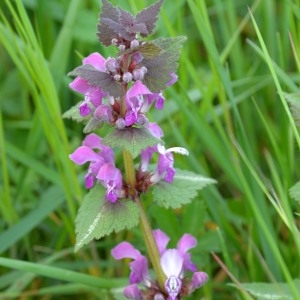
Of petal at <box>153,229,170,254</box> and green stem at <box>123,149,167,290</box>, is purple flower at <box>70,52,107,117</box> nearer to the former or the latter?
green stem at <box>123,149,167,290</box>

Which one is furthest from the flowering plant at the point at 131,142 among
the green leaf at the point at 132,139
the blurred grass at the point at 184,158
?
the blurred grass at the point at 184,158

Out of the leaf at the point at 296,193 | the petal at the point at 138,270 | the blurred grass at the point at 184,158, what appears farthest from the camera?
the blurred grass at the point at 184,158

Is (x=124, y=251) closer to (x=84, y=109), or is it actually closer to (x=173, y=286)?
(x=173, y=286)

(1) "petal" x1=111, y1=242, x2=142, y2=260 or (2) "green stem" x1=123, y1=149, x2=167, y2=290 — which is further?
(1) "petal" x1=111, y1=242, x2=142, y2=260

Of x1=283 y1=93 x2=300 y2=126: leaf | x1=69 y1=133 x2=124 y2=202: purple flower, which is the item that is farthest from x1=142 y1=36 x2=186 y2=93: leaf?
x1=283 y1=93 x2=300 y2=126: leaf

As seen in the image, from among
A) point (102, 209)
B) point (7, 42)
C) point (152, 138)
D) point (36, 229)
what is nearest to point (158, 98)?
point (152, 138)

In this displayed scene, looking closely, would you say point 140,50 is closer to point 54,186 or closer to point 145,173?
point 145,173

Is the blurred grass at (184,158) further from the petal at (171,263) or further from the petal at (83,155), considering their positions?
the petal at (83,155)
